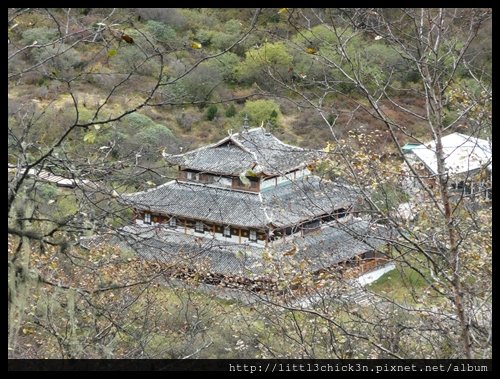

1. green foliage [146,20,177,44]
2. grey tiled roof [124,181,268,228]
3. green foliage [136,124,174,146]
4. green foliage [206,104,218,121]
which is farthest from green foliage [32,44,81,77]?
green foliage [206,104,218,121]

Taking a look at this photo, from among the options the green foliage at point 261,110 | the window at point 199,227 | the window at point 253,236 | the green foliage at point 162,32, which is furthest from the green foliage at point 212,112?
the window at point 253,236

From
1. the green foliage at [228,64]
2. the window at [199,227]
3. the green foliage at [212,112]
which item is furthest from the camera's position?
the green foliage at [212,112]

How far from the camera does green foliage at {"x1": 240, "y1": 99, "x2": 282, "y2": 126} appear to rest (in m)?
19.9

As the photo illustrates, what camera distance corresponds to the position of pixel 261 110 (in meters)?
20.5

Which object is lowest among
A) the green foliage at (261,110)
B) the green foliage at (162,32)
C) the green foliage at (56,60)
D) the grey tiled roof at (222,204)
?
the grey tiled roof at (222,204)

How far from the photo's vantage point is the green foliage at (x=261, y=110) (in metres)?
19.9

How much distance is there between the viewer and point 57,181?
3.46m

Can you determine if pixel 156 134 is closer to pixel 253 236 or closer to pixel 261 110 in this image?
pixel 253 236

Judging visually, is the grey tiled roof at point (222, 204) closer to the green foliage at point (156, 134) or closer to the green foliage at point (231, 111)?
→ the green foliage at point (156, 134)

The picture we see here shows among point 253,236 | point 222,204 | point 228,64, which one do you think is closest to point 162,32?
point 222,204

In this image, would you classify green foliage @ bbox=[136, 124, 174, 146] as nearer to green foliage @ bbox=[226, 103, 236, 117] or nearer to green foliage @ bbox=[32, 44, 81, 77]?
green foliage @ bbox=[226, 103, 236, 117]
